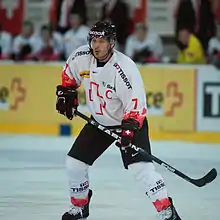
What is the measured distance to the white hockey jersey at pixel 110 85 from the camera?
226 inches

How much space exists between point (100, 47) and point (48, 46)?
653 cm

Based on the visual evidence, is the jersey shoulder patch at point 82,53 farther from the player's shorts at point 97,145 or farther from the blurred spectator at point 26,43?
the blurred spectator at point 26,43

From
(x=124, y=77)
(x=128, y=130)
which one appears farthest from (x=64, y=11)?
(x=128, y=130)

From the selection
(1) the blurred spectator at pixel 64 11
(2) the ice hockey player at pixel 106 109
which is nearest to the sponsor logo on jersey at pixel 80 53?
(2) the ice hockey player at pixel 106 109

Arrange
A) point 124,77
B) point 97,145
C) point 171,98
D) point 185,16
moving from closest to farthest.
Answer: point 124,77
point 97,145
point 171,98
point 185,16

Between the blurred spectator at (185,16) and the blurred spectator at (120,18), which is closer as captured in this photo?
the blurred spectator at (185,16)

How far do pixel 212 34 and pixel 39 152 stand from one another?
344 cm

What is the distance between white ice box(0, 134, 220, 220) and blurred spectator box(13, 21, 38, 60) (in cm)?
167

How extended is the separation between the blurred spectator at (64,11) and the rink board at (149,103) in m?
1.28

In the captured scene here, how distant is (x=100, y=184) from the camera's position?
7758 millimetres

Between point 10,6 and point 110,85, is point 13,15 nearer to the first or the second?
point 10,6

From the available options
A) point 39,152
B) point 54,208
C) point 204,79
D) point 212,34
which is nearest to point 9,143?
point 39,152

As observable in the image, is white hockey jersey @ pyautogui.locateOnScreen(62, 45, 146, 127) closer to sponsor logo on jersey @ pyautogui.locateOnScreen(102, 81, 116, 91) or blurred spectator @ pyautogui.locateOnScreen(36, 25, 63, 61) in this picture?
sponsor logo on jersey @ pyautogui.locateOnScreen(102, 81, 116, 91)

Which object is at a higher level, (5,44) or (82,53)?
(82,53)
